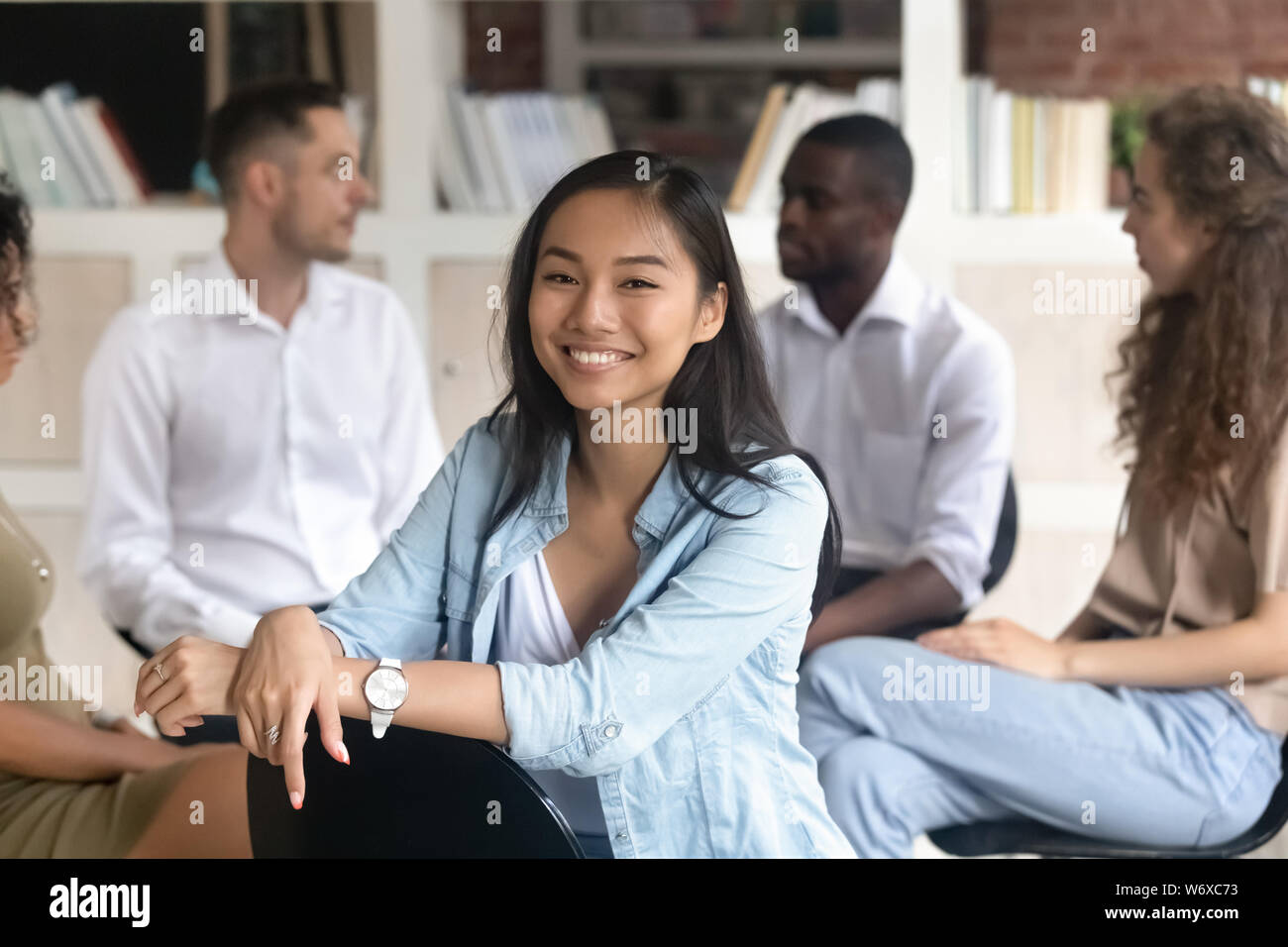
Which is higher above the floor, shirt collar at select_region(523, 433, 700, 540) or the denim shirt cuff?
shirt collar at select_region(523, 433, 700, 540)

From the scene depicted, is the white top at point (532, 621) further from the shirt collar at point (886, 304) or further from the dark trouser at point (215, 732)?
the shirt collar at point (886, 304)

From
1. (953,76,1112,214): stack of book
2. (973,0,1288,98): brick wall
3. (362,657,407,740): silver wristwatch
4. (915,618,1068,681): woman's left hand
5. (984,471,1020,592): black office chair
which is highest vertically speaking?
(973,0,1288,98): brick wall

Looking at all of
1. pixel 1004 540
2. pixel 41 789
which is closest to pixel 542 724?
pixel 41 789

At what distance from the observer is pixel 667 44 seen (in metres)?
4.58

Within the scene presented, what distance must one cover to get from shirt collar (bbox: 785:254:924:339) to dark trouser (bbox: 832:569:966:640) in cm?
50

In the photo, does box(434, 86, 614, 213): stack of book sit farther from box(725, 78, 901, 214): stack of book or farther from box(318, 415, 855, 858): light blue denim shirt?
box(318, 415, 855, 858): light blue denim shirt

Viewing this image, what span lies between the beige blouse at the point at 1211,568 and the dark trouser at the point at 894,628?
359 mm

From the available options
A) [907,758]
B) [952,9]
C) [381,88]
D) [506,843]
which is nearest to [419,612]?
[506,843]

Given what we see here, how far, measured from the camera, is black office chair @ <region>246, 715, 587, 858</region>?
1.36 metres

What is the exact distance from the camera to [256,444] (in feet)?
8.86

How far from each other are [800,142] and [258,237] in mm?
1161

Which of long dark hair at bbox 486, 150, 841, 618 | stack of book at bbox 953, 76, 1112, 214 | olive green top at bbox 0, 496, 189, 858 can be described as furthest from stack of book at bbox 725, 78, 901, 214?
olive green top at bbox 0, 496, 189, 858

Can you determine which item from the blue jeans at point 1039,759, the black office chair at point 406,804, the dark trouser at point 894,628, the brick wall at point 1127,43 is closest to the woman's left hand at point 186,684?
the black office chair at point 406,804
